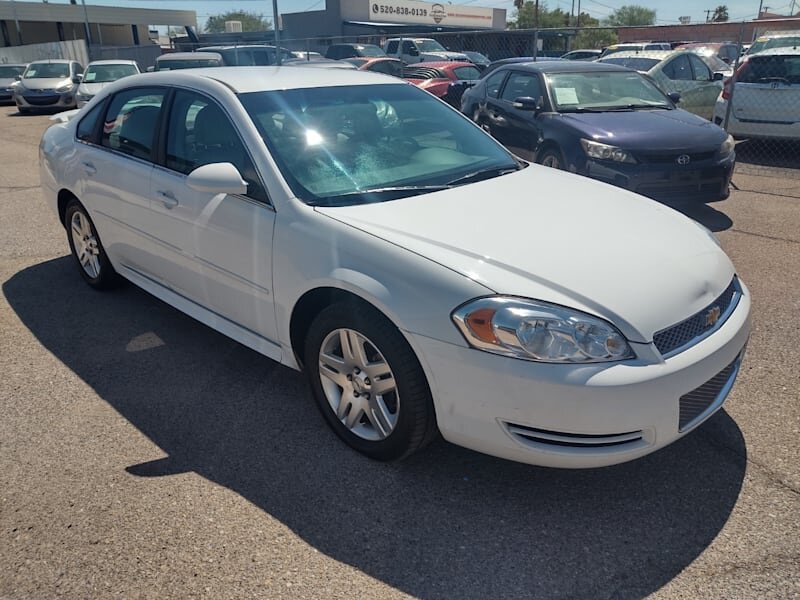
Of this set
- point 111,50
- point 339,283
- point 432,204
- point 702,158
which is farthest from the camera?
point 111,50

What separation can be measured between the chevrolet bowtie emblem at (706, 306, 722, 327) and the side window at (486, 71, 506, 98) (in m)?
6.38

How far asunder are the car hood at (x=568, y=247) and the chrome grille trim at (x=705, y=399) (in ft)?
0.96

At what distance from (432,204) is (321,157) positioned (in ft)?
2.04

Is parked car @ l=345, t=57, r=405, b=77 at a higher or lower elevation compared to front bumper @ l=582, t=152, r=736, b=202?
higher

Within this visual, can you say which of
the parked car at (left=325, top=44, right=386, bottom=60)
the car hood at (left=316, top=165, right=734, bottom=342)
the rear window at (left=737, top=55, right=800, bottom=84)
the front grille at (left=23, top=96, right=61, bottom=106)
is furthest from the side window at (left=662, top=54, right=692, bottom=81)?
the front grille at (left=23, top=96, right=61, bottom=106)

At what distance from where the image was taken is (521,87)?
27.2 feet

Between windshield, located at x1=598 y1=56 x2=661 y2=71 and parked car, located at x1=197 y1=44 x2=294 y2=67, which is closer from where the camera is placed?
windshield, located at x1=598 y1=56 x2=661 y2=71

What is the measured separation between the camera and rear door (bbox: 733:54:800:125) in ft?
32.6

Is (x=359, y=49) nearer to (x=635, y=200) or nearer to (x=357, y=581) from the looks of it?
(x=635, y=200)

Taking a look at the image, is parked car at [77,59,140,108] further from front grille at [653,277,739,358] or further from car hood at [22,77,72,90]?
front grille at [653,277,739,358]

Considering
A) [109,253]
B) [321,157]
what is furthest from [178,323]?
[321,157]

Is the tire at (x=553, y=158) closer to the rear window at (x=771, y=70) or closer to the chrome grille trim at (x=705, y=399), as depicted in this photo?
the chrome grille trim at (x=705, y=399)

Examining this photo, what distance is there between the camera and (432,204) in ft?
10.5

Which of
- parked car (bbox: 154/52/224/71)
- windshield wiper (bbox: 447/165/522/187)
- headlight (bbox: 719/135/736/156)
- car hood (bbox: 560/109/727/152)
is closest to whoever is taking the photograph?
windshield wiper (bbox: 447/165/522/187)
